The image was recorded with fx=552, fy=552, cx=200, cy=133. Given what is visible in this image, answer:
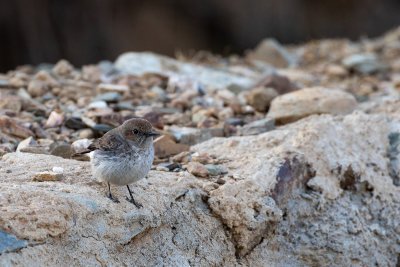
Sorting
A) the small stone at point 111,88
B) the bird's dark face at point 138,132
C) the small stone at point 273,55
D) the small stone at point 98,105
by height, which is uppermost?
the bird's dark face at point 138,132

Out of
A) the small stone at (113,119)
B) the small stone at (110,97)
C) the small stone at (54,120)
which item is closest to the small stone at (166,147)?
the small stone at (113,119)

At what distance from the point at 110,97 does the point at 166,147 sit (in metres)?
1.42

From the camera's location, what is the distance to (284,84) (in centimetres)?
683

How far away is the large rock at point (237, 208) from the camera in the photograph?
3.17 meters

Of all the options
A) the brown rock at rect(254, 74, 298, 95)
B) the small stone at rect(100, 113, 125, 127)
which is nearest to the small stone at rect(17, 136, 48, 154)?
the small stone at rect(100, 113, 125, 127)

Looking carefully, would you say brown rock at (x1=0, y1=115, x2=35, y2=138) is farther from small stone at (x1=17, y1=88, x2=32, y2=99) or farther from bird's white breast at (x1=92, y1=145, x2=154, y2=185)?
bird's white breast at (x1=92, y1=145, x2=154, y2=185)

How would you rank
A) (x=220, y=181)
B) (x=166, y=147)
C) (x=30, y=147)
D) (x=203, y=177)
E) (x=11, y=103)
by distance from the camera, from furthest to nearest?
(x=11, y=103)
(x=166, y=147)
(x=30, y=147)
(x=203, y=177)
(x=220, y=181)

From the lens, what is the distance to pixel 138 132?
12.7 ft

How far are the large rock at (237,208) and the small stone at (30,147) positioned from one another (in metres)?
0.34

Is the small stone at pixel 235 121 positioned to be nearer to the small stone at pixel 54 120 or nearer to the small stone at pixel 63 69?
the small stone at pixel 54 120

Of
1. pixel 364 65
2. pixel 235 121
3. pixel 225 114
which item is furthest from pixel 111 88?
pixel 364 65

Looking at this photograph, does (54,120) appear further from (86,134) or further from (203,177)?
(203,177)

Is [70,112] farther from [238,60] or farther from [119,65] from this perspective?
[238,60]

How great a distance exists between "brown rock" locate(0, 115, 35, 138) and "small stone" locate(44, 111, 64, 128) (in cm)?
37
